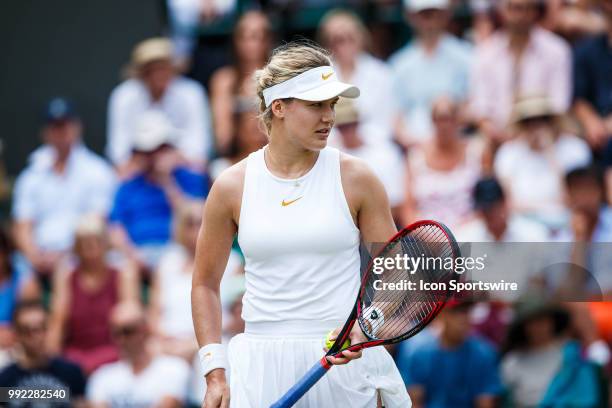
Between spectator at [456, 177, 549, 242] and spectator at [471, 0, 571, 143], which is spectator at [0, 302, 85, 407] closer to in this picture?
spectator at [456, 177, 549, 242]

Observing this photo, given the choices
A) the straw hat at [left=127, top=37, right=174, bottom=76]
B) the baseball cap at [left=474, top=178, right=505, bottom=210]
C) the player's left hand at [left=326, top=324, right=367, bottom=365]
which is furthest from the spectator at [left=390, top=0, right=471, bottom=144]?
the player's left hand at [left=326, top=324, right=367, bottom=365]

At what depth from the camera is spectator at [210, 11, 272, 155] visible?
825 centimetres

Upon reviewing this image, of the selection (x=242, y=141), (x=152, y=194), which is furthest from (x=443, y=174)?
(x=152, y=194)

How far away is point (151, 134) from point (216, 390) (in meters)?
4.16

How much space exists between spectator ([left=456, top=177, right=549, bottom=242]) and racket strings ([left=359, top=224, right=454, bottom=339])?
3059mm

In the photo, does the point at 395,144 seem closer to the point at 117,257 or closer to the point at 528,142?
the point at 528,142

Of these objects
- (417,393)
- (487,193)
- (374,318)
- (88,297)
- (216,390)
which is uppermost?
(374,318)

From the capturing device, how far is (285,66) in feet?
13.2

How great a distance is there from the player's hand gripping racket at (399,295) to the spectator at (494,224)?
10.1ft

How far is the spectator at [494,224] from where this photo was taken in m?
7.02

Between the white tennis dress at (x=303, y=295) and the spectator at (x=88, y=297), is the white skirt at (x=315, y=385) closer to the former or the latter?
the white tennis dress at (x=303, y=295)

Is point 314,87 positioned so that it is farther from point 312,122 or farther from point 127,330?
point 127,330

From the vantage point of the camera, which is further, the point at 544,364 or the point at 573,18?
the point at 573,18

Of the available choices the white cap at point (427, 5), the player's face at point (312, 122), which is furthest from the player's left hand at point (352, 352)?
the white cap at point (427, 5)
